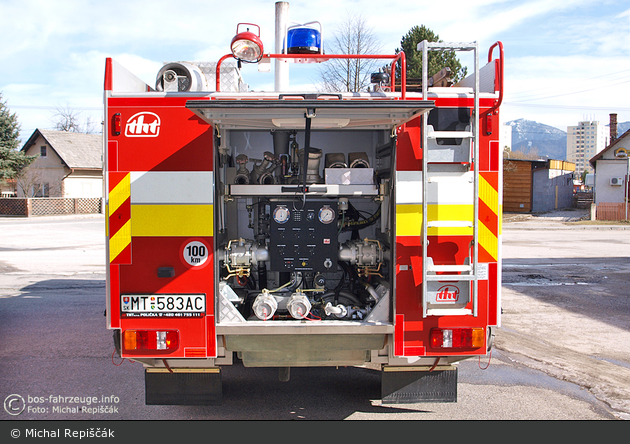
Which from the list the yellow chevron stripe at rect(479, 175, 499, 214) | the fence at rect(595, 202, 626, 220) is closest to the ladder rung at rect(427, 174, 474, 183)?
the yellow chevron stripe at rect(479, 175, 499, 214)

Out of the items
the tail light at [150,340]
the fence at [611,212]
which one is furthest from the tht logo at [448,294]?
the fence at [611,212]

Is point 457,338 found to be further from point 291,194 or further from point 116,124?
point 116,124

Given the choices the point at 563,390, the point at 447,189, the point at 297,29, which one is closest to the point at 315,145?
the point at 297,29

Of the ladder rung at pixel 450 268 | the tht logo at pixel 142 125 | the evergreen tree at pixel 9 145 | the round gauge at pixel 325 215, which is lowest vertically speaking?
the ladder rung at pixel 450 268

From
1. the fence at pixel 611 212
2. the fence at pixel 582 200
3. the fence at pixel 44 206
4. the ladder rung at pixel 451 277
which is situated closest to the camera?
the ladder rung at pixel 451 277

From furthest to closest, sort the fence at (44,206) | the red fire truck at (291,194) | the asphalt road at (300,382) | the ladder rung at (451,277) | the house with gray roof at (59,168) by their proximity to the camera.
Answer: the house with gray roof at (59,168)
the fence at (44,206)
the asphalt road at (300,382)
the red fire truck at (291,194)
the ladder rung at (451,277)

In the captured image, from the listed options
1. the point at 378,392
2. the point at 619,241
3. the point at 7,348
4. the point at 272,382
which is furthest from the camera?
the point at 619,241

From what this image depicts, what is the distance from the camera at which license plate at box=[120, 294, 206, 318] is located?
144 inches

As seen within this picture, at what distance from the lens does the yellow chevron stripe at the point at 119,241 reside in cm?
364

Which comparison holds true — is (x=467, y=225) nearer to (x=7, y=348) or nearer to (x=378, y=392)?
(x=378, y=392)

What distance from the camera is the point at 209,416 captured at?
4.37 metres

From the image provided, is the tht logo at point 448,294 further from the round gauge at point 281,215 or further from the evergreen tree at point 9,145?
the evergreen tree at point 9,145

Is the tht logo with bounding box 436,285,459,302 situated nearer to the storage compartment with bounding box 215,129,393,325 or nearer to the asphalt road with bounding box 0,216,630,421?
the storage compartment with bounding box 215,129,393,325

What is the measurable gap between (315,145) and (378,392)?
8.24 ft
